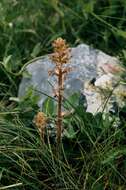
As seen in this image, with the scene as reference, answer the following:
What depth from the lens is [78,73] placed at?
99.3 inches

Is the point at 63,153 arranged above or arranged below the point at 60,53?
below

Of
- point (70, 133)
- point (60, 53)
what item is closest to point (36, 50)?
point (70, 133)

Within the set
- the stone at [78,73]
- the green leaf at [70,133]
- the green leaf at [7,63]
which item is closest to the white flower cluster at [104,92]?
the stone at [78,73]

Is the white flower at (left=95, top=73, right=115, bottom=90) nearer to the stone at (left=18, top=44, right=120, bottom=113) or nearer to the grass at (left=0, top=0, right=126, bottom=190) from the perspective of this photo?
the stone at (left=18, top=44, right=120, bottom=113)

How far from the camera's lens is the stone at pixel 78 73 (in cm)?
242

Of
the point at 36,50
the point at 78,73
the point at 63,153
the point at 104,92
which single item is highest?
the point at 36,50

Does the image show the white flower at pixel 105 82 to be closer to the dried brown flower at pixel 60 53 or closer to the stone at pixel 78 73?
the stone at pixel 78 73

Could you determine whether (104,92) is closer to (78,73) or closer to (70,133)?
(78,73)

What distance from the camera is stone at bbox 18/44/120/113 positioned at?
242 centimetres

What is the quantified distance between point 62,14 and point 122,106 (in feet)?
3.03

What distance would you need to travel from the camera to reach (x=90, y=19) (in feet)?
9.70

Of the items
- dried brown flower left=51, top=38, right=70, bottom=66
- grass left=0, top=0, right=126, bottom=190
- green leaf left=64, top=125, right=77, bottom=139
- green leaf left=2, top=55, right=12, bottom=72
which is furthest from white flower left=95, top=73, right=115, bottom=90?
dried brown flower left=51, top=38, right=70, bottom=66

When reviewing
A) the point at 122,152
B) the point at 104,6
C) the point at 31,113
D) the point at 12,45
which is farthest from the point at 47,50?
the point at 122,152

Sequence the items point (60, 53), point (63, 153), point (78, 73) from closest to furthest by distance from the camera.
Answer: point (60, 53)
point (63, 153)
point (78, 73)
